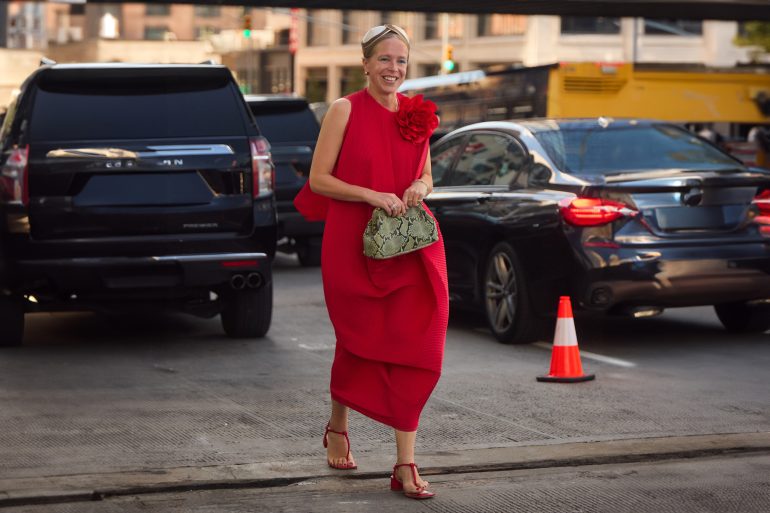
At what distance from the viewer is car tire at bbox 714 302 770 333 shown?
36.0ft

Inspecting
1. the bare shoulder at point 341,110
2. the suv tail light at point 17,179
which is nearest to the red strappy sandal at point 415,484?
the bare shoulder at point 341,110

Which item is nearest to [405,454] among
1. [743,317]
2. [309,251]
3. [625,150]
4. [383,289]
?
[383,289]

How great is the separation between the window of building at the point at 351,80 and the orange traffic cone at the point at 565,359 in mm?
66055

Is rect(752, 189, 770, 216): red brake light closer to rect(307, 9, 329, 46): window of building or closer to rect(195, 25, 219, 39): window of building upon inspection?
rect(307, 9, 329, 46): window of building

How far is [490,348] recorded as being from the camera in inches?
408

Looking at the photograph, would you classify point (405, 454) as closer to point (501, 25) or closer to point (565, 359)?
point (565, 359)

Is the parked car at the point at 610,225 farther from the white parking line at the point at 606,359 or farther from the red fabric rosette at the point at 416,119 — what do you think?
the red fabric rosette at the point at 416,119

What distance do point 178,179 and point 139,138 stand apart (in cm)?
37

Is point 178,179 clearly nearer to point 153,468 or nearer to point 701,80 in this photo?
point 153,468

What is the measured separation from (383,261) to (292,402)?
2120 mm

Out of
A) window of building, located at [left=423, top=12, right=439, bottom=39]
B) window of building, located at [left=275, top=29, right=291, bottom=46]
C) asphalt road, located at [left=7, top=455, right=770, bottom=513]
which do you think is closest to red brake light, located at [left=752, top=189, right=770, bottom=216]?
asphalt road, located at [left=7, top=455, right=770, bottom=513]

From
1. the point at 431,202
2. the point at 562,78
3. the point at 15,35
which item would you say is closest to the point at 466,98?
the point at 562,78

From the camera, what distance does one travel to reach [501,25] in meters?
67.6

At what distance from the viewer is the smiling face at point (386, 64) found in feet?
20.2
